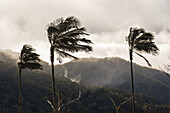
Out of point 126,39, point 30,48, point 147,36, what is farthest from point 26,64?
point 147,36

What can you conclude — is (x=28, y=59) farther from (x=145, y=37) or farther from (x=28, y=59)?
(x=145, y=37)

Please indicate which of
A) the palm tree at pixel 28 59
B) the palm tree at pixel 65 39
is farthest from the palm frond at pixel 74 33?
the palm tree at pixel 28 59

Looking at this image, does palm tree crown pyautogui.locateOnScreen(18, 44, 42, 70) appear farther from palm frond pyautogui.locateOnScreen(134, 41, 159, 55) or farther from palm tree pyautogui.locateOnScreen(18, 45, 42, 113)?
palm frond pyautogui.locateOnScreen(134, 41, 159, 55)

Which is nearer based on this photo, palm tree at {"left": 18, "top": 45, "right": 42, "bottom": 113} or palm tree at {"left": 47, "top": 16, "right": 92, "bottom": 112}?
palm tree at {"left": 47, "top": 16, "right": 92, "bottom": 112}

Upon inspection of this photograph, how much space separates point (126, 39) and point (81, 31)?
24.5 ft

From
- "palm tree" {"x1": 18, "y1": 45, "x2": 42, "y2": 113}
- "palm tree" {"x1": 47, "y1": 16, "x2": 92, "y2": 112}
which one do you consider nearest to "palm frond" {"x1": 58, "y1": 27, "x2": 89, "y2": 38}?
"palm tree" {"x1": 47, "y1": 16, "x2": 92, "y2": 112}

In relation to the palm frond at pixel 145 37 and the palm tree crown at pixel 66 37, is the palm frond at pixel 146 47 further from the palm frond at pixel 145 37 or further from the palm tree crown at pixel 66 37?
the palm tree crown at pixel 66 37

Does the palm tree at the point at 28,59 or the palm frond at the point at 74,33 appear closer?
the palm frond at the point at 74,33

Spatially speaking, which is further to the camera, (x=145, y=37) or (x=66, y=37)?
(x=145, y=37)

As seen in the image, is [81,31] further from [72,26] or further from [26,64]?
[26,64]

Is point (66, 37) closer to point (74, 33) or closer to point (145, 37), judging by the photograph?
point (74, 33)

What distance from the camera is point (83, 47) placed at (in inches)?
494

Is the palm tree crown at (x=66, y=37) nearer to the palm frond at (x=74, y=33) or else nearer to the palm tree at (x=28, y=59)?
the palm frond at (x=74, y=33)

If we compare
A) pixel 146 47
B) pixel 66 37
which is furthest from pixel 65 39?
pixel 146 47
